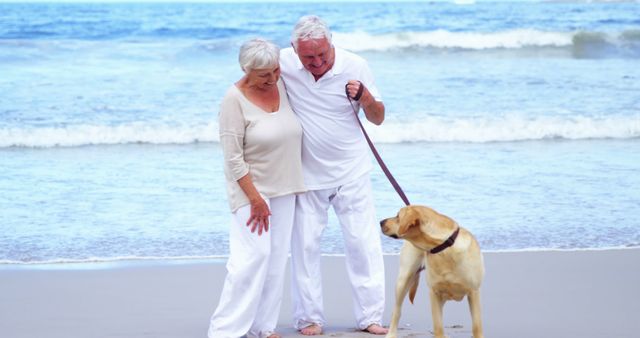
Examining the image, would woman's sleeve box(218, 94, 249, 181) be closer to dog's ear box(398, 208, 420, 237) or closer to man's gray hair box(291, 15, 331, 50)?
man's gray hair box(291, 15, 331, 50)

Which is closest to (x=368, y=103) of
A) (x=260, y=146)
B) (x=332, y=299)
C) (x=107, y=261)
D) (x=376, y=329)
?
(x=260, y=146)

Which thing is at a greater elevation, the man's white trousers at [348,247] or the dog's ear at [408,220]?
the dog's ear at [408,220]

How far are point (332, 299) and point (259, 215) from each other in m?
1.34

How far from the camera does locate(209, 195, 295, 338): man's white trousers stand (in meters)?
4.33

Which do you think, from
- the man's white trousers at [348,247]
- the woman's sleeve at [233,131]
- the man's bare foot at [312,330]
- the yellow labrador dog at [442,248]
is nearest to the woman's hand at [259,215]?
the woman's sleeve at [233,131]

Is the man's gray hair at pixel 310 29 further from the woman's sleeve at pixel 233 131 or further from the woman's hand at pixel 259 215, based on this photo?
the woman's hand at pixel 259 215

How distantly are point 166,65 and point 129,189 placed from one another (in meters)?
10.3

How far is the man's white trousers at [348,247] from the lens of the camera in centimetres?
454

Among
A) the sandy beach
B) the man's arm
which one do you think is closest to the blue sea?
the sandy beach

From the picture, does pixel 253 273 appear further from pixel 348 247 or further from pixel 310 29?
pixel 310 29

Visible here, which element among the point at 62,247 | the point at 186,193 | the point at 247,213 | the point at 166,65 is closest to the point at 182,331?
the point at 247,213

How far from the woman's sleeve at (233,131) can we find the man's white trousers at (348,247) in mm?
430

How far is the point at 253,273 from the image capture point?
436cm

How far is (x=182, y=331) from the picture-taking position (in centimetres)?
484
